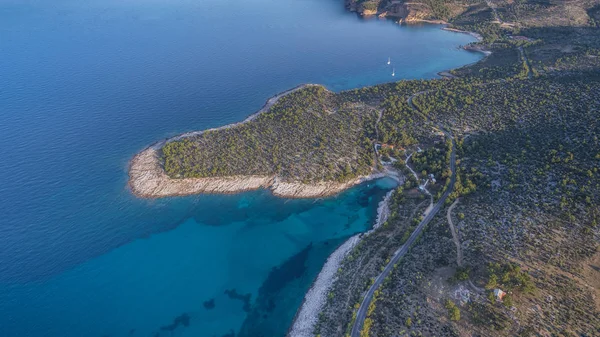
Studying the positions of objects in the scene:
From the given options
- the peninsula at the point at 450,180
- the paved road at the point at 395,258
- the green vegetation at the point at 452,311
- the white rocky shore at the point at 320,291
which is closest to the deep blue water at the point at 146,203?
the white rocky shore at the point at 320,291

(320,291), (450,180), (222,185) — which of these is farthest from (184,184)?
(450,180)

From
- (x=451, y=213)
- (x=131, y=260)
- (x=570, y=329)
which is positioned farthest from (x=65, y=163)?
(x=570, y=329)

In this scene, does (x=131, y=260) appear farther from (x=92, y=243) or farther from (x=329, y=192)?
(x=329, y=192)

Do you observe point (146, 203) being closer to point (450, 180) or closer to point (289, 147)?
point (289, 147)

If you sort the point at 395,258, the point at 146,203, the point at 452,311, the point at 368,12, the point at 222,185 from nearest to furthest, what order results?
1. the point at 452,311
2. the point at 395,258
3. the point at 146,203
4. the point at 222,185
5. the point at 368,12

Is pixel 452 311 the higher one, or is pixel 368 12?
pixel 368 12

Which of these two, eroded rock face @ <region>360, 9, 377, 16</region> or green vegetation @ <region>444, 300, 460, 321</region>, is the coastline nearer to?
green vegetation @ <region>444, 300, 460, 321</region>
